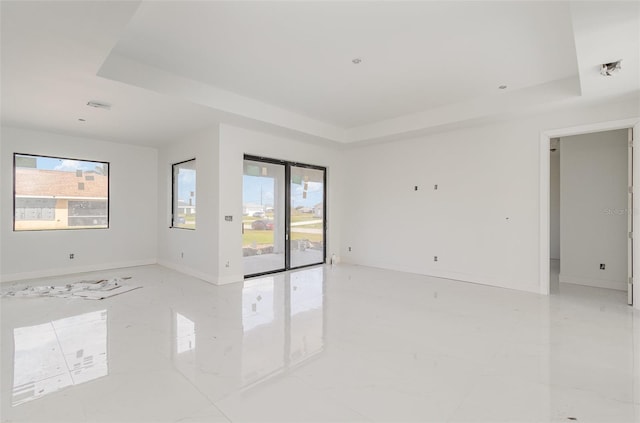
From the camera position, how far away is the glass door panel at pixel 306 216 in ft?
21.7

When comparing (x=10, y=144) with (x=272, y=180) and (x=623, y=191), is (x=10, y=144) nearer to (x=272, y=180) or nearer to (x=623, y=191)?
(x=272, y=180)

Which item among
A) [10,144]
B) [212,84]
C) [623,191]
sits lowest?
[623,191]

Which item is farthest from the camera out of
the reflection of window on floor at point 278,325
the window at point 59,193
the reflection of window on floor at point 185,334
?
the window at point 59,193

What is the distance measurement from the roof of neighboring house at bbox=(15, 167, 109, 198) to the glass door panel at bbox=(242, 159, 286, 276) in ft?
10.5

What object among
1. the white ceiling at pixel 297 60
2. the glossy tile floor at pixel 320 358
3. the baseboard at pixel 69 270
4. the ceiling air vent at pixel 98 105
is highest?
the white ceiling at pixel 297 60

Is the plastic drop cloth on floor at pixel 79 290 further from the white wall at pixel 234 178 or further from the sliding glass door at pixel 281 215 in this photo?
the sliding glass door at pixel 281 215

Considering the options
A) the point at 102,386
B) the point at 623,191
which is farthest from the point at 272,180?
the point at 623,191

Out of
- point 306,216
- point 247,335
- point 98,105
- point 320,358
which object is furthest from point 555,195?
point 98,105

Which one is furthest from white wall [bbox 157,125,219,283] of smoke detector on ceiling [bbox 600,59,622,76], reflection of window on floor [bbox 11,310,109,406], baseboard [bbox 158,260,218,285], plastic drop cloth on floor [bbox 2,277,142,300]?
smoke detector on ceiling [bbox 600,59,622,76]

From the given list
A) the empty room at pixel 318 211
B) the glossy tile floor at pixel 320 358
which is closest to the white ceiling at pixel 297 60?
the empty room at pixel 318 211

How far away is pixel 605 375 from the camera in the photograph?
238 cm

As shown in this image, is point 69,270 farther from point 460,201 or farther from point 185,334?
point 460,201

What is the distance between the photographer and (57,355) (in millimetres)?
2723

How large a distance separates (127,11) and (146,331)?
113 inches
